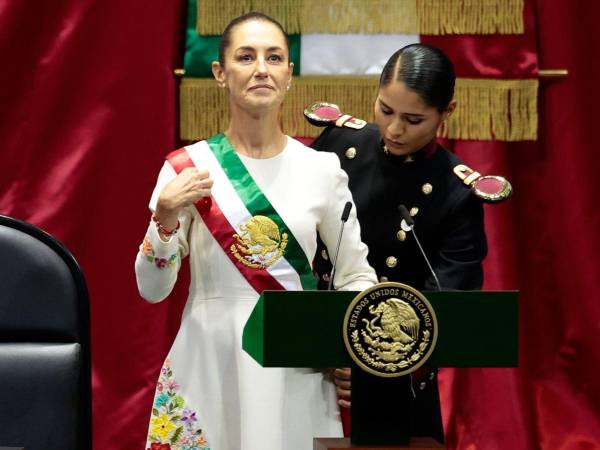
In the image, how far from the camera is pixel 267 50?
1986mm

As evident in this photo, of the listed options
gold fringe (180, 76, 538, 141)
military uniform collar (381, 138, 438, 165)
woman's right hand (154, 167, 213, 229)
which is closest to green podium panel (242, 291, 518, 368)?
woman's right hand (154, 167, 213, 229)

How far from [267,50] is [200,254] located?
403 mm

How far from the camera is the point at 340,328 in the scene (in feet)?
5.09

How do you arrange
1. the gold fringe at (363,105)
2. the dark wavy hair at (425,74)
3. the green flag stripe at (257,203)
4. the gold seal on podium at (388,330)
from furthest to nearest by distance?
the gold fringe at (363,105)
the dark wavy hair at (425,74)
the green flag stripe at (257,203)
the gold seal on podium at (388,330)

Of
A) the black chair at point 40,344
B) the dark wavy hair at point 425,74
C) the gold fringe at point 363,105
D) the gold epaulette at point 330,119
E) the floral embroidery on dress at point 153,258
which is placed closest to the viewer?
the black chair at point 40,344

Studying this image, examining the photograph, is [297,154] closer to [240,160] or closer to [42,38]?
[240,160]

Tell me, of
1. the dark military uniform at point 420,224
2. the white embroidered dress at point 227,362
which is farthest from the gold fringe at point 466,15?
the white embroidered dress at point 227,362

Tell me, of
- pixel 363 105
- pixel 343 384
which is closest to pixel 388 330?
pixel 343 384

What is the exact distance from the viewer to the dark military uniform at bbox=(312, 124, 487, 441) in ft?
7.16

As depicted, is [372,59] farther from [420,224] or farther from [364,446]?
[364,446]

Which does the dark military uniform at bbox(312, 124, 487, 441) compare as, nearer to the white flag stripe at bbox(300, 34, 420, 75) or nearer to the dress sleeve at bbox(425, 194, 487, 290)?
the dress sleeve at bbox(425, 194, 487, 290)

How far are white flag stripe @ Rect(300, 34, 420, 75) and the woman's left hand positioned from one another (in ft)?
4.64

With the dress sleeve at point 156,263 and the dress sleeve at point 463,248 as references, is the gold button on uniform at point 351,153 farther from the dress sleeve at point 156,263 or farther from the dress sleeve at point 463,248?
the dress sleeve at point 156,263

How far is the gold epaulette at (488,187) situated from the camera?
83.8 inches
